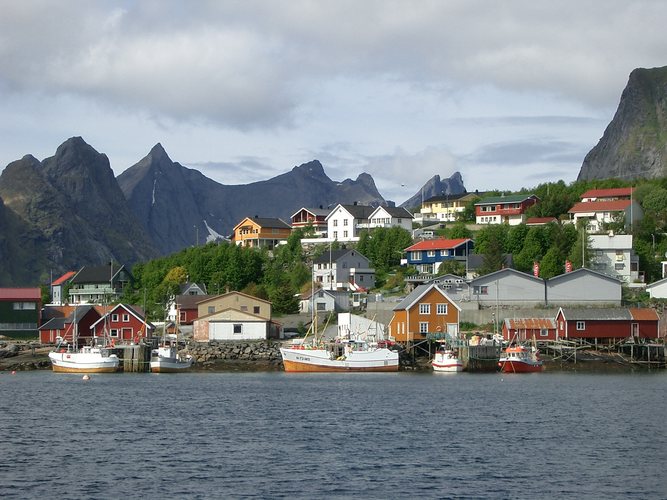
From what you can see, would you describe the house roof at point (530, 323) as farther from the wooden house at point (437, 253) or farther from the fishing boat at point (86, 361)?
the fishing boat at point (86, 361)

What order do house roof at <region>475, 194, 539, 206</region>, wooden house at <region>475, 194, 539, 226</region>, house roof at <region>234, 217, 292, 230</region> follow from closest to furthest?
wooden house at <region>475, 194, 539, 226</region> → house roof at <region>475, 194, 539, 206</region> → house roof at <region>234, 217, 292, 230</region>

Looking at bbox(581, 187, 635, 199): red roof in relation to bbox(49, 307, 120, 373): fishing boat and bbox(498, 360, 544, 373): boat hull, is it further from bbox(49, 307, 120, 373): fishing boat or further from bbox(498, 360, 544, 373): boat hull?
bbox(49, 307, 120, 373): fishing boat

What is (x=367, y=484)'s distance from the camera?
33094 millimetres

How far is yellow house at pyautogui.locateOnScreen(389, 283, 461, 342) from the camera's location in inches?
3174

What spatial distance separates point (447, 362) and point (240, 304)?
73.2ft

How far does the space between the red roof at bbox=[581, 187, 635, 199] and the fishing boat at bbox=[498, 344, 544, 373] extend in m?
51.2

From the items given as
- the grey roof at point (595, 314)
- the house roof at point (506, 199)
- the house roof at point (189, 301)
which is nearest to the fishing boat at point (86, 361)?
the house roof at point (189, 301)

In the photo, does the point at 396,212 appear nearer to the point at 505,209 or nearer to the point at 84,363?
the point at 505,209

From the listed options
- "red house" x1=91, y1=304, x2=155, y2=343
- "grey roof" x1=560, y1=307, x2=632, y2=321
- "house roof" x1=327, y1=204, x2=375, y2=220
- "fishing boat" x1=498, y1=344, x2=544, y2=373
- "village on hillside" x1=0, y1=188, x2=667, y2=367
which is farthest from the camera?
"house roof" x1=327, y1=204, x2=375, y2=220

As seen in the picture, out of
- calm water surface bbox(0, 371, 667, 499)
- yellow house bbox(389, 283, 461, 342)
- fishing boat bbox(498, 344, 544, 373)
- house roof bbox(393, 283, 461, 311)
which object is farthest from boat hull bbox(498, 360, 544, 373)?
house roof bbox(393, 283, 461, 311)

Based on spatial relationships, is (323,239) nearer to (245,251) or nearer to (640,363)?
(245,251)

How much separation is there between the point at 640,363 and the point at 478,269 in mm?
25409

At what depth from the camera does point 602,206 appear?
11712 cm

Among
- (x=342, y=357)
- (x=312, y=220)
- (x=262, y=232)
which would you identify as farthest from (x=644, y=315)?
(x=312, y=220)
